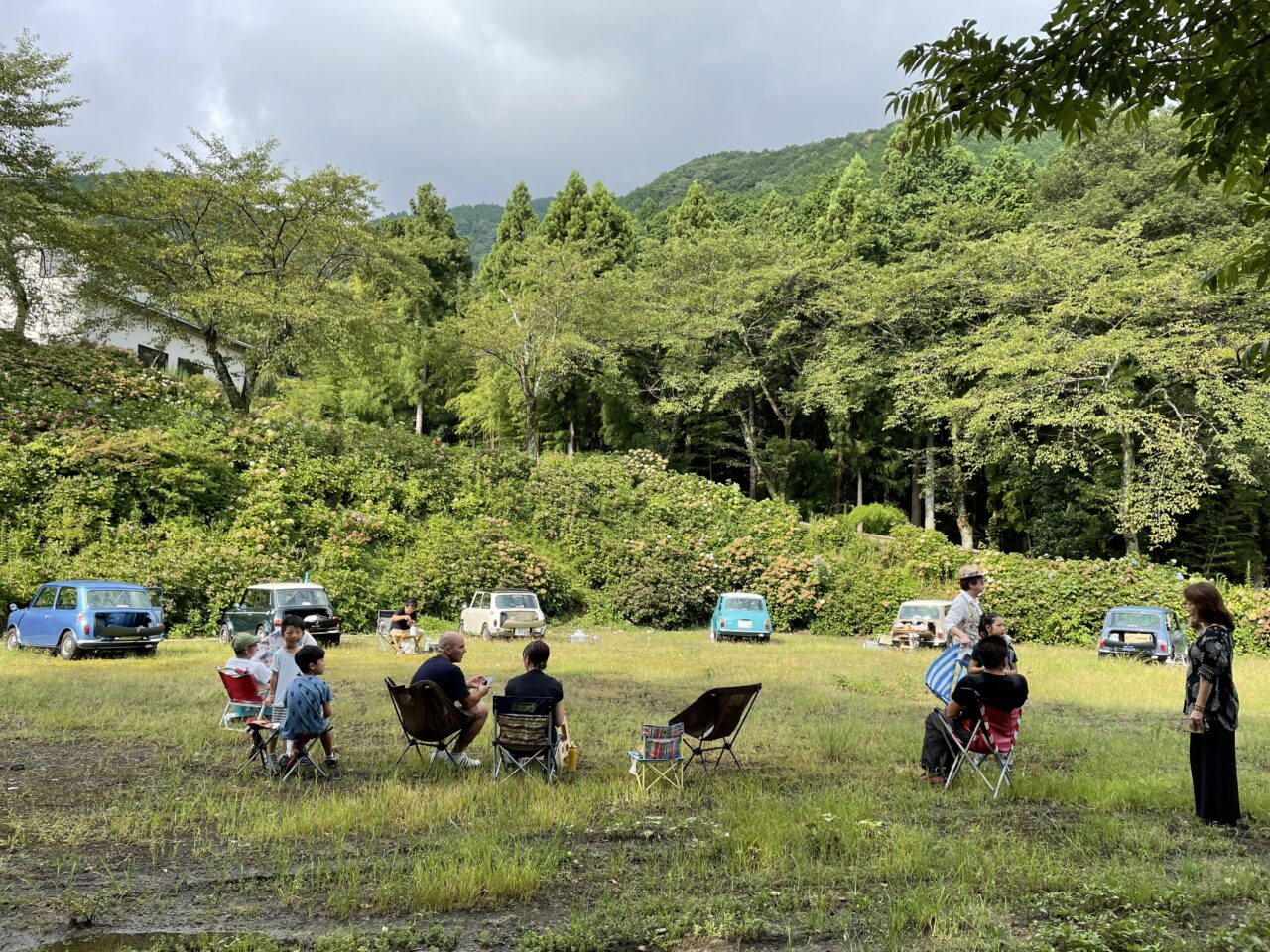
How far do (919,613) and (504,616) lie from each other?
10378 millimetres

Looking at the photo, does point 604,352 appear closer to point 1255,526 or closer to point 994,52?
point 1255,526

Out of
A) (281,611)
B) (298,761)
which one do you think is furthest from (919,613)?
(298,761)

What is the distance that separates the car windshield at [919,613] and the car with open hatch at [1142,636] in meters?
3.71

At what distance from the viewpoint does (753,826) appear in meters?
5.38

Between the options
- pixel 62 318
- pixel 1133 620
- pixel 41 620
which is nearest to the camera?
pixel 41 620

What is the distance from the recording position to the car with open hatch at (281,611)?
650 inches

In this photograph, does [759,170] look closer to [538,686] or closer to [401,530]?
[401,530]

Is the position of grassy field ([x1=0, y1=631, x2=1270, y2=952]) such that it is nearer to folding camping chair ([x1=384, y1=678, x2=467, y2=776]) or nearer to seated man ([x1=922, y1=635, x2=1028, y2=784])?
folding camping chair ([x1=384, y1=678, x2=467, y2=776])

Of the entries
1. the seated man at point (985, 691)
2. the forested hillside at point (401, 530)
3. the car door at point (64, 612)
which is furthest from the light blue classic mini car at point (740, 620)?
the seated man at point (985, 691)

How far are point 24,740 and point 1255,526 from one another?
3499 cm

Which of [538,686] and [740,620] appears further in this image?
[740,620]

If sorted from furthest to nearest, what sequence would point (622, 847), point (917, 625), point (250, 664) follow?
1. point (917, 625)
2. point (250, 664)
3. point (622, 847)

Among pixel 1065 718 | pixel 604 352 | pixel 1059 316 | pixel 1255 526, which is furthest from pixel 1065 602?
pixel 604 352

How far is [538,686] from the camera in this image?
6730mm
